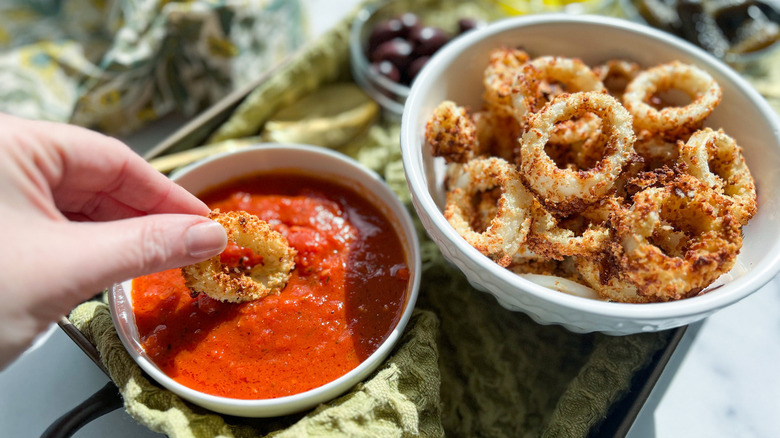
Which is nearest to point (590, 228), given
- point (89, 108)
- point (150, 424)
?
point (150, 424)

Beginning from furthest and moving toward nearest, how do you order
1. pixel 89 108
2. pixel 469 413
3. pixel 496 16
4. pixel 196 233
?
pixel 496 16, pixel 89 108, pixel 469 413, pixel 196 233

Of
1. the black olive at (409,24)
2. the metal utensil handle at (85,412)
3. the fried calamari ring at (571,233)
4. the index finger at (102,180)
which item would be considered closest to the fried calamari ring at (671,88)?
the fried calamari ring at (571,233)

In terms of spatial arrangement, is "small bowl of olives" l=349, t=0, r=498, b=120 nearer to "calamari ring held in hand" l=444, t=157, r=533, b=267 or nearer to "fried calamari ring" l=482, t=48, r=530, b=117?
"fried calamari ring" l=482, t=48, r=530, b=117

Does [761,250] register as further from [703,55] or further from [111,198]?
[111,198]

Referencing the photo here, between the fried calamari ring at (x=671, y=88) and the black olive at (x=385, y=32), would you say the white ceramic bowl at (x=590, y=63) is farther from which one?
the black olive at (x=385, y=32)

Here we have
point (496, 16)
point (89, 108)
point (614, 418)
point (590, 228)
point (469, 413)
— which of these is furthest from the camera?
point (496, 16)

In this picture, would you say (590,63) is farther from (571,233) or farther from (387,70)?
(387,70)

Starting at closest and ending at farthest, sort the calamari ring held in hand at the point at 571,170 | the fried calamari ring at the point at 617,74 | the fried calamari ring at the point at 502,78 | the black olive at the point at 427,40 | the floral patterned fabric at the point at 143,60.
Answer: the calamari ring held in hand at the point at 571,170
the fried calamari ring at the point at 502,78
the fried calamari ring at the point at 617,74
the floral patterned fabric at the point at 143,60
the black olive at the point at 427,40
